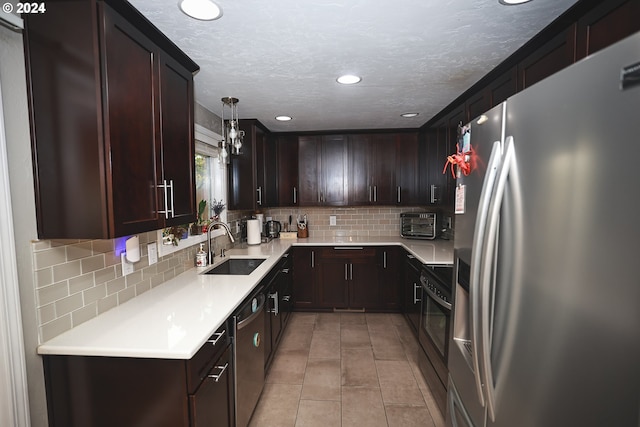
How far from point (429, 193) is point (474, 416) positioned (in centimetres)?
276

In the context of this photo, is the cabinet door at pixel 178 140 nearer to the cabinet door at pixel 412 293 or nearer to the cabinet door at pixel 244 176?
the cabinet door at pixel 244 176

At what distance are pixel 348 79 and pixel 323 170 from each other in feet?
6.36

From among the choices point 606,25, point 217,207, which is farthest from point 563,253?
point 217,207

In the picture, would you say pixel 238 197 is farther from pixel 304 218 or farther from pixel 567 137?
pixel 567 137

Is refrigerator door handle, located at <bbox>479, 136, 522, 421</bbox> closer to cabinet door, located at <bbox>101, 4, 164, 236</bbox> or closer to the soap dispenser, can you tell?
cabinet door, located at <bbox>101, 4, 164, 236</bbox>

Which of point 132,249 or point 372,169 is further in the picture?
point 372,169

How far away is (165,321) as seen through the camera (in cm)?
144

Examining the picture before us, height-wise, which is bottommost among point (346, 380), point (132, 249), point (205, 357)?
point (346, 380)

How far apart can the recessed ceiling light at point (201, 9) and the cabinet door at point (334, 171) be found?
269 cm

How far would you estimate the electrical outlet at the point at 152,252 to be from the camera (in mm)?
1905

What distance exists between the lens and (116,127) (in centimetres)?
122

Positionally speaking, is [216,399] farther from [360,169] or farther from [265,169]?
[360,169]

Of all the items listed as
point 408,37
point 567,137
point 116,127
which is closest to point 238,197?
point 116,127

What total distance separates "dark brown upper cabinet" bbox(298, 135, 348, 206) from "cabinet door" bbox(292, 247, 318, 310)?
686mm
